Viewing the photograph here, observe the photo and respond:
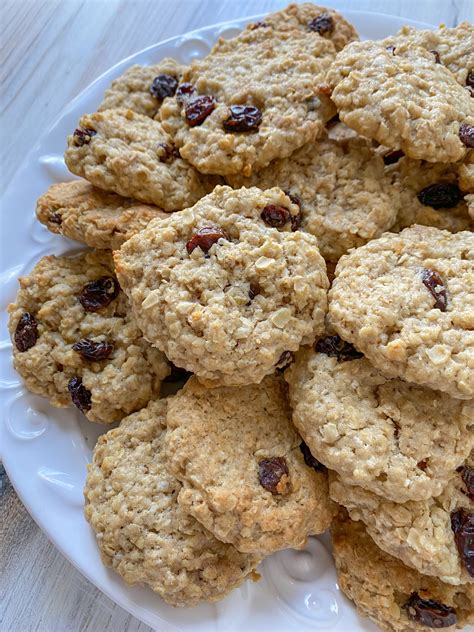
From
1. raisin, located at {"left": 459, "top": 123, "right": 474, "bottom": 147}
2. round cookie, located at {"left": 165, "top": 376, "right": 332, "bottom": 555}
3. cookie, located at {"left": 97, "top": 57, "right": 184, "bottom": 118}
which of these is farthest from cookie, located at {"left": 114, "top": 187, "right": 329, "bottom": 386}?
cookie, located at {"left": 97, "top": 57, "right": 184, "bottom": 118}

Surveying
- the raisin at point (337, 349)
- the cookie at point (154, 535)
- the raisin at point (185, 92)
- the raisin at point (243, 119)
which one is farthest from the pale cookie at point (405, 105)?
the cookie at point (154, 535)

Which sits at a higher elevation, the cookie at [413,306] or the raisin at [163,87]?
the raisin at [163,87]

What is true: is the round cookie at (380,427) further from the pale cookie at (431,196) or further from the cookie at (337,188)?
the pale cookie at (431,196)

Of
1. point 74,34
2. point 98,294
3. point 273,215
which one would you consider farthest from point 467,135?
point 74,34

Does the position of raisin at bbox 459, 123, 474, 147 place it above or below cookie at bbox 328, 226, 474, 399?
above

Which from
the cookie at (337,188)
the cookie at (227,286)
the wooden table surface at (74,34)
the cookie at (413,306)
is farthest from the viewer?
the wooden table surface at (74,34)

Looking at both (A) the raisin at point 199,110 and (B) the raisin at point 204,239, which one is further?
(A) the raisin at point 199,110

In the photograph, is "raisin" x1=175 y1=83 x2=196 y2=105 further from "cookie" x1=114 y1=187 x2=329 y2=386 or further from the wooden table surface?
the wooden table surface
